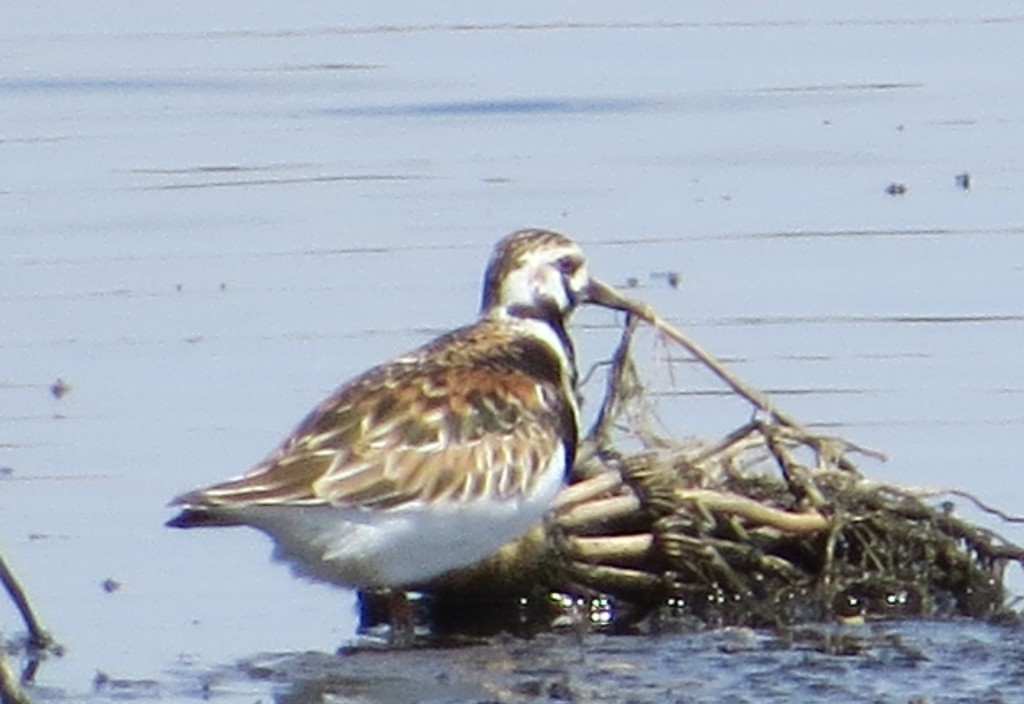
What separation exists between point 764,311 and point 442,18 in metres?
5.81

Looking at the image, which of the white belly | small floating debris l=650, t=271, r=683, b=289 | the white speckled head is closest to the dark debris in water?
the white belly

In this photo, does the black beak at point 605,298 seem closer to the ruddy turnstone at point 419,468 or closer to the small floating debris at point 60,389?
the ruddy turnstone at point 419,468

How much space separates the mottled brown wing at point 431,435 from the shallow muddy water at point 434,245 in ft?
1.31

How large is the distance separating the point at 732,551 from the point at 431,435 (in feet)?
2.83

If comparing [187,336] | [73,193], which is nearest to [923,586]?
[187,336]

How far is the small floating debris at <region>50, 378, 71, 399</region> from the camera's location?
30.5 ft

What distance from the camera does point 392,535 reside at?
7.14m

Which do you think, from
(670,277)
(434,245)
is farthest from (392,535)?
(434,245)

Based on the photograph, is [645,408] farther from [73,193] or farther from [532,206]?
[73,193]

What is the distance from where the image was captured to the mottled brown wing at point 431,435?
23.2 feet

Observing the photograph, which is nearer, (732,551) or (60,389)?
(732,551)

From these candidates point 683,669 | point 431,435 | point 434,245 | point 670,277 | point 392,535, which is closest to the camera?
point 683,669

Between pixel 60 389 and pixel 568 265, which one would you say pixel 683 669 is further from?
pixel 60 389

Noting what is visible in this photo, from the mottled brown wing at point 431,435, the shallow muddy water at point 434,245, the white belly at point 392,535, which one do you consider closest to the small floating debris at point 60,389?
the shallow muddy water at point 434,245
